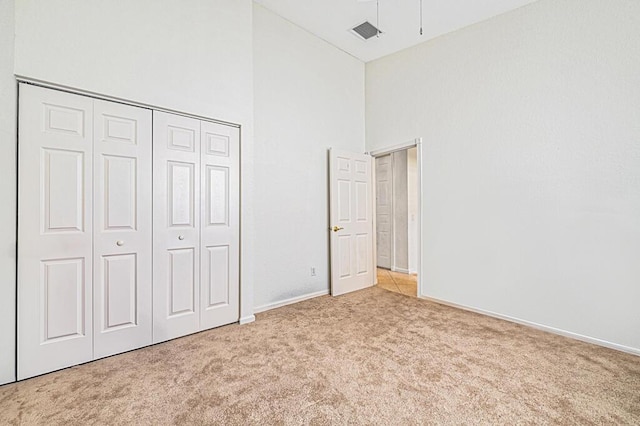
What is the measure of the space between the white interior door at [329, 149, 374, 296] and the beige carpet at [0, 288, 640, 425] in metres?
1.31

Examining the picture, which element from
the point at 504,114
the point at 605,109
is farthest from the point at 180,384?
the point at 605,109

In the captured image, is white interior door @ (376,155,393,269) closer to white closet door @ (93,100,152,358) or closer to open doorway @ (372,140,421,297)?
open doorway @ (372,140,421,297)

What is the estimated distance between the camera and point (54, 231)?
7.04ft

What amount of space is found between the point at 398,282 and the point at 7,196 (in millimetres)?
4717

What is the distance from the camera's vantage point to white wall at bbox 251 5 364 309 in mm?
3498

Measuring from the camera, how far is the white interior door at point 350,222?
4121 mm

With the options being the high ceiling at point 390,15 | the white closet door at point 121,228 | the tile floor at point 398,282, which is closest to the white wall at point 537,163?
the high ceiling at point 390,15

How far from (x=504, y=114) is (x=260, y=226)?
119 inches

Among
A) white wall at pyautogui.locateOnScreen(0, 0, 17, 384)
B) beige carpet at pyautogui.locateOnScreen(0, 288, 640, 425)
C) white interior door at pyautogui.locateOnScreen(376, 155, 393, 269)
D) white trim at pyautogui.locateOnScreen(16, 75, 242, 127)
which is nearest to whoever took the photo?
beige carpet at pyautogui.locateOnScreen(0, 288, 640, 425)

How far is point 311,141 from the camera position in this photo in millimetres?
4035

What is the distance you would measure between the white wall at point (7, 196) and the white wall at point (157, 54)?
0.06 metres

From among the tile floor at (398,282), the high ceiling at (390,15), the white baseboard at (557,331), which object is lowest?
the white baseboard at (557,331)

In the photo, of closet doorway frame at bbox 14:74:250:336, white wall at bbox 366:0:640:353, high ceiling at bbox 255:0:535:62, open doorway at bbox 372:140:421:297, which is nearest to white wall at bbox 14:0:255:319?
closet doorway frame at bbox 14:74:250:336

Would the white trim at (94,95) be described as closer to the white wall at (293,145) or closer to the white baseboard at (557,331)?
the white wall at (293,145)
